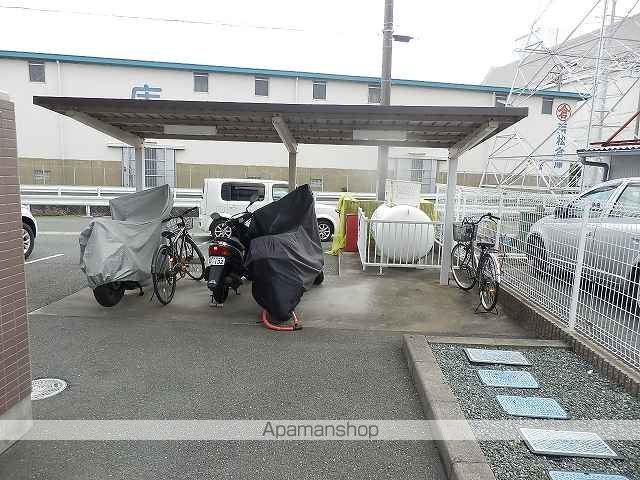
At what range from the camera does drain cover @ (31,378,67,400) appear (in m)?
3.43

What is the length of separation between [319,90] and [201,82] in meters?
4.96

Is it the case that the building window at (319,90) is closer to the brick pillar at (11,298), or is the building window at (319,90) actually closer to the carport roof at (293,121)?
the carport roof at (293,121)

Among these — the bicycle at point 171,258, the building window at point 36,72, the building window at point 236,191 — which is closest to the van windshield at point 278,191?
the building window at point 236,191

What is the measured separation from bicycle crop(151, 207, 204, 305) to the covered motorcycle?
0.12 metres

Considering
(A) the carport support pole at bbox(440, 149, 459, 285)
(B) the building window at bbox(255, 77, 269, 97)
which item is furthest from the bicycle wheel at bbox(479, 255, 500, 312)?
(B) the building window at bbox(255, 77, 269, 97)

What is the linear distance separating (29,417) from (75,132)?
1839 cm

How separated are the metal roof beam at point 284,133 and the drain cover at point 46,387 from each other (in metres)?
3.68

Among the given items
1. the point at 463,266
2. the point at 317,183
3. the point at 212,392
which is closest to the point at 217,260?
the point at 212,392

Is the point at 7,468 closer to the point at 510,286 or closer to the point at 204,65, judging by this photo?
the point at 510,286

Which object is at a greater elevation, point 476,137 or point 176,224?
point 476,137

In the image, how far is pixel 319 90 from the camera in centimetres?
1953

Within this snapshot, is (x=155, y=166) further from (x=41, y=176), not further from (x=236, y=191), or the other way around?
(x=236, y=191)

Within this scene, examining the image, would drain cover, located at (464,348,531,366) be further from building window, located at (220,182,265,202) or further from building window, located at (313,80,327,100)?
building window, located at (313,80,327,100)

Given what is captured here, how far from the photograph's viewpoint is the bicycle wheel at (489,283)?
5.62m
